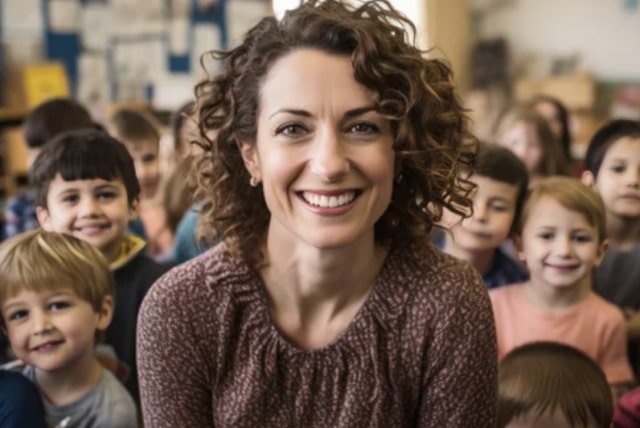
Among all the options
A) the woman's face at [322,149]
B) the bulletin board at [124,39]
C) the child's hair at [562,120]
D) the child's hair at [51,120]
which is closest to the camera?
the woman's face at [322,149]

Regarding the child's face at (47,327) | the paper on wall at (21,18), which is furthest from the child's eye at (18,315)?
the paper on wall at (21,18)

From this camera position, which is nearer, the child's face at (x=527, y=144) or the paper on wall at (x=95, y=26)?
the child's face at (x=527, y=144)

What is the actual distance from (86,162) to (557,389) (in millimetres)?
1000

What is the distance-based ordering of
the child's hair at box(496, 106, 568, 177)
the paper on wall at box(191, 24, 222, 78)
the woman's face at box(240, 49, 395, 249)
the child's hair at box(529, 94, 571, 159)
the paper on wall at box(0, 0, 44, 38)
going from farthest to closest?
the paper on wall at box(191, 24, 222, 78), the paper on wall at box(0, 0, 44, 38), the child's hair at box(529, 94, 571, 159), the child's hair at box(496, 106, 568, 177), the woman's face at box(240, 49, 395, 249)

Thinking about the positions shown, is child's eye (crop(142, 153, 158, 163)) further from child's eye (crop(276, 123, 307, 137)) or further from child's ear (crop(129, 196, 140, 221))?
child's eye (crop(276, 123, 307, 137))

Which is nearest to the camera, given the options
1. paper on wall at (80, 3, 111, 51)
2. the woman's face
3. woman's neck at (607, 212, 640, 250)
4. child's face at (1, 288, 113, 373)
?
the woman's face

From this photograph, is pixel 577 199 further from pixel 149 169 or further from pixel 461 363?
pixel 149 169

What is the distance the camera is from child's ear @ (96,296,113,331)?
1.65 metres

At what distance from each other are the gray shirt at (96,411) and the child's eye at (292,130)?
0.65 meters

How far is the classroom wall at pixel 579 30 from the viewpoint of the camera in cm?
550

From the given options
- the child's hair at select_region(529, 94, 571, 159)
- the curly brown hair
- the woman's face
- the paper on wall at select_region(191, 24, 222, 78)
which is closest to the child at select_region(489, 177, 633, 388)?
the curly brown hair

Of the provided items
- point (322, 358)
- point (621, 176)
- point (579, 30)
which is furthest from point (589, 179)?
point (579, 30)

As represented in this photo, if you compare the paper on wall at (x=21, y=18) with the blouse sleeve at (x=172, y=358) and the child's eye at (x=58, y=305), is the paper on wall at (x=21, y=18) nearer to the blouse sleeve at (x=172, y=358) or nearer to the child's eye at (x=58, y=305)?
the child's eye at (x=58, y=305)

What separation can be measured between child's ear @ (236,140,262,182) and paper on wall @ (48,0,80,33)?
4.28 meters
